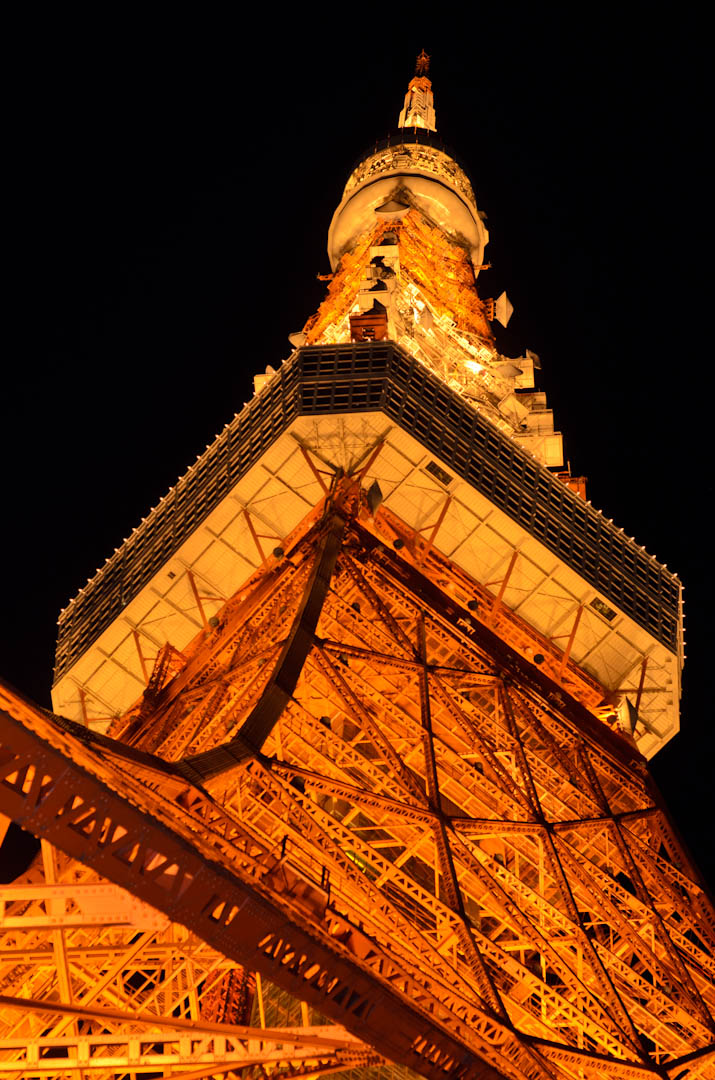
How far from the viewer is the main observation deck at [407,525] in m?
38.7

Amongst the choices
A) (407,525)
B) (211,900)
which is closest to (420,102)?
(407,525)

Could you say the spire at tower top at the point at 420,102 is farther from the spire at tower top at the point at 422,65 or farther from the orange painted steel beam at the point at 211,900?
the orange painted steel beam at the point at 211,900

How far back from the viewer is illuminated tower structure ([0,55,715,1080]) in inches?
585

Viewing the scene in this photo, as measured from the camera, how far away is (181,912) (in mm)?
13633

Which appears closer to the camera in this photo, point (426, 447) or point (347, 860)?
point (347, 860)

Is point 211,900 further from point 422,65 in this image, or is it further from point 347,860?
point 422,65

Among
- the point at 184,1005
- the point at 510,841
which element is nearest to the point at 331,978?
the point at 184,1005

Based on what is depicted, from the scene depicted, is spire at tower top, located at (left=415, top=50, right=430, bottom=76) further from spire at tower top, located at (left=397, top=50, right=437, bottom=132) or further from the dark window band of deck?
the dark window band of deck

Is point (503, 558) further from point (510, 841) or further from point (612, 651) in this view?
point (510, 841)

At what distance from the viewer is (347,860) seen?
2064 centimetres

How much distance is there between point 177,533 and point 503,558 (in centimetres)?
753

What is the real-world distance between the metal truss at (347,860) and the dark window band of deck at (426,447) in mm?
2143

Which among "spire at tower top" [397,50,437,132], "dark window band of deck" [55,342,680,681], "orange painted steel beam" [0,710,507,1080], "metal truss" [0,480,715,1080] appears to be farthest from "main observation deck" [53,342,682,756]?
"spire at tower top" [397,50,437,132]

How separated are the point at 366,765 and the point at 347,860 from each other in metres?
5.57
